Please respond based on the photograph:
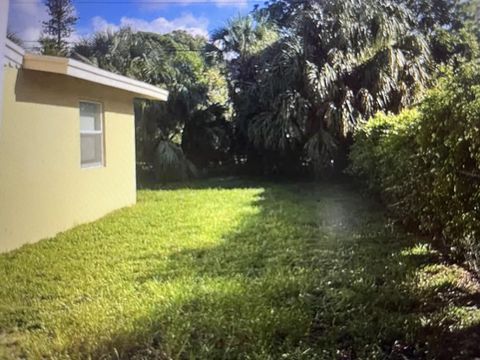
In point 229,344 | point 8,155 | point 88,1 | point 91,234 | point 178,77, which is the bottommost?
point 229,344

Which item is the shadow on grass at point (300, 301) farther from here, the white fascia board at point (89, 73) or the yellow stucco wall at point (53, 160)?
the white fascia board at point (89, 73)

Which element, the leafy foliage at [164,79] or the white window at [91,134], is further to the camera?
the white window at [91,134]

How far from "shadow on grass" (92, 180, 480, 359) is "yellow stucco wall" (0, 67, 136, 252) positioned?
459mm

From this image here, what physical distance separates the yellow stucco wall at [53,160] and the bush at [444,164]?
1.52 m

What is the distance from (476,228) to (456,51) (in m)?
0.84

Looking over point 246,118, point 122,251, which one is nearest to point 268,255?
point 122,251

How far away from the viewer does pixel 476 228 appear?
1987 millimetres

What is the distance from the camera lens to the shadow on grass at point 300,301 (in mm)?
1566

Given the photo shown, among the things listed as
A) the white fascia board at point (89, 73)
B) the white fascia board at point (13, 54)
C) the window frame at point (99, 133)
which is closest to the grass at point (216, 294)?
the window frame at point (99, 133)

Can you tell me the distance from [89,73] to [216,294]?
1077mm

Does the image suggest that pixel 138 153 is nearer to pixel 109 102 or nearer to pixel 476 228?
pixel 109 102

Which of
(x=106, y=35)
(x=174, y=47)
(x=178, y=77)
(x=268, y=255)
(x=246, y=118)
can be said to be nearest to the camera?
(x=106, y=35)

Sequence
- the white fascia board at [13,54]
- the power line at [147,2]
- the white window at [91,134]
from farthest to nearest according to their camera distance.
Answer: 1. the white window at [91,134]
2. the power line at [147,2]
3. the white fascia board at [13,54]

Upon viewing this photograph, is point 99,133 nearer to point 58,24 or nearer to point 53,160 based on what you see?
point 53,160
